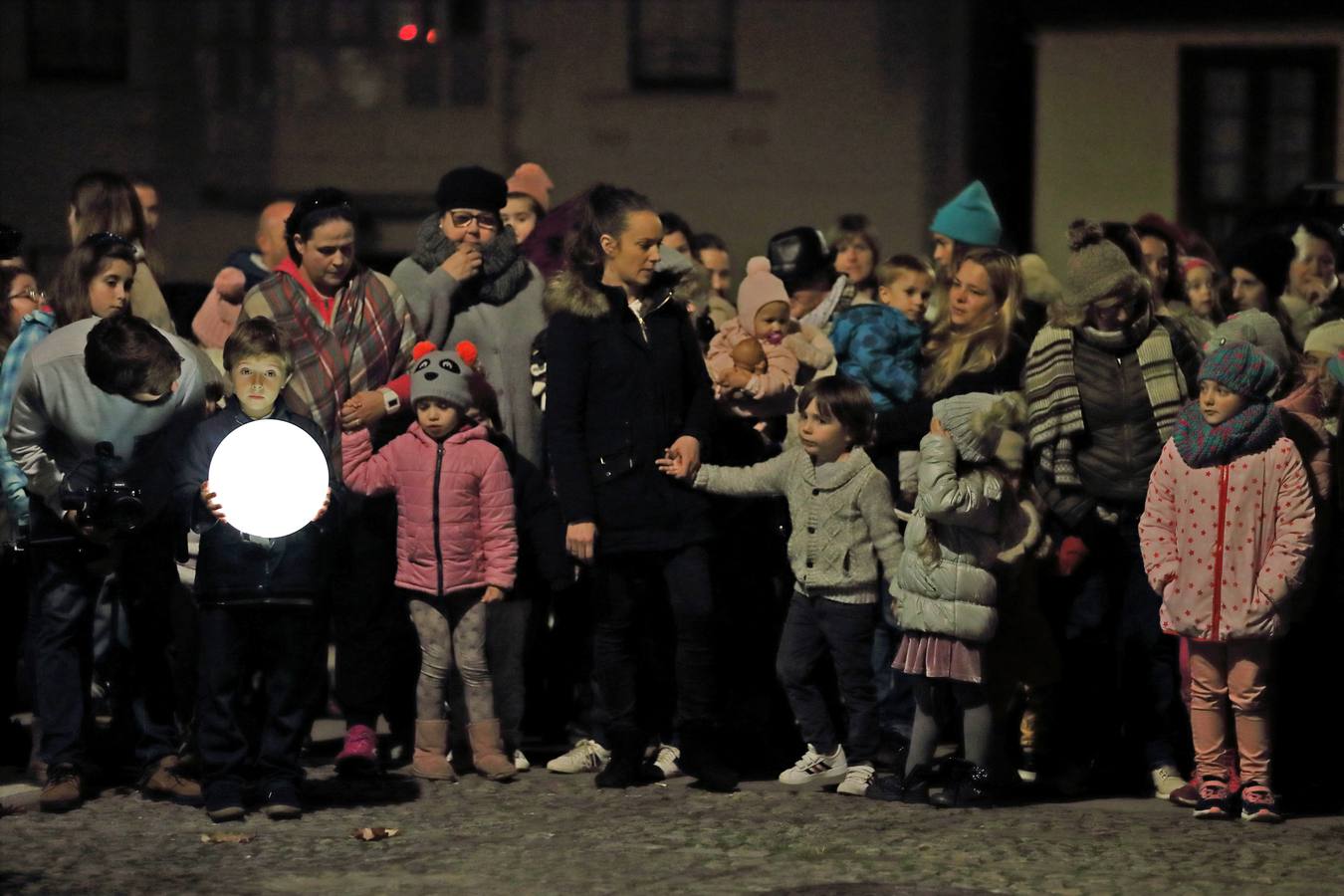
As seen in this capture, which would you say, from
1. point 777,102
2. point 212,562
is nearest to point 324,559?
point 212,562

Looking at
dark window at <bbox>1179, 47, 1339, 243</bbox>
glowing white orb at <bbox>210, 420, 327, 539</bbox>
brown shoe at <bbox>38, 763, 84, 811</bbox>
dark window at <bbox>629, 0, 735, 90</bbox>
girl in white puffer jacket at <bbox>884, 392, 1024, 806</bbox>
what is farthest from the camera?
dark window at <bbox>629, 0, 735, 90</bbox>

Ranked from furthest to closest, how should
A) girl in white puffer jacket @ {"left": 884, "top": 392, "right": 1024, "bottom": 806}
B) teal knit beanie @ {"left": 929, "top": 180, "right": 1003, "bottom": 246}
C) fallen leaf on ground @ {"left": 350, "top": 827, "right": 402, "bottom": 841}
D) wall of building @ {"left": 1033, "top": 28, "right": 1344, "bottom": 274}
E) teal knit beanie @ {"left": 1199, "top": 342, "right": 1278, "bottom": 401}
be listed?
wall of building @ {"left": 1033, "top": 28, "right": 1344, "bottom": 274}, teal knit beanie @ {"left": 929, "top": 180, "right": 1003, "bottom": 246}, girl in white puffer jacket @ {"left": 884, "top": 392, "right": 1024, "bottom": 806}, teal knit beanie @ {"left": 1199, "top": 342, "right": 1278, "bottom": 401}, fallen leaf on ground @ {"left": 350, "top": 827, "right": 402, "bottom": 841}

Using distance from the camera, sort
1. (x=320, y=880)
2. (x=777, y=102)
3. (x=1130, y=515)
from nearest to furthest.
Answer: (x=320, y=880), (x=1130, y=515), (x=777, y=102)

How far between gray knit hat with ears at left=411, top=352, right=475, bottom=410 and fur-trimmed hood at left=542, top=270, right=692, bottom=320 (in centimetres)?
41

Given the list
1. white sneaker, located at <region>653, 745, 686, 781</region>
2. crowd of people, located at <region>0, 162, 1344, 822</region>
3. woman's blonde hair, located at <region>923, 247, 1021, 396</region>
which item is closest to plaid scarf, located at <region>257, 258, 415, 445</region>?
crowd of people, located at <region>0, 162, 1344, 822</region>

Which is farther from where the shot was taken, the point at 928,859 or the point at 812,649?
the point at 812,649

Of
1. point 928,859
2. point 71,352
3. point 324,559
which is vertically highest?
point 71,352

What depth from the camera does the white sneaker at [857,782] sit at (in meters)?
9.05

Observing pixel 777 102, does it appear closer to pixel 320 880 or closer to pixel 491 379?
pixel 491 379

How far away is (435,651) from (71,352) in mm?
1774

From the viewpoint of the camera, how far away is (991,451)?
8914 mm

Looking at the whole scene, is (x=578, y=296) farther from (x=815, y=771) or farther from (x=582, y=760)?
(x=815, y=771)

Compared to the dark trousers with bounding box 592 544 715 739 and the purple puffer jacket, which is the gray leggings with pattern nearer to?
the purple puffer jacket

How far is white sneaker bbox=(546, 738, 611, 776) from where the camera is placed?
9.50 meters
